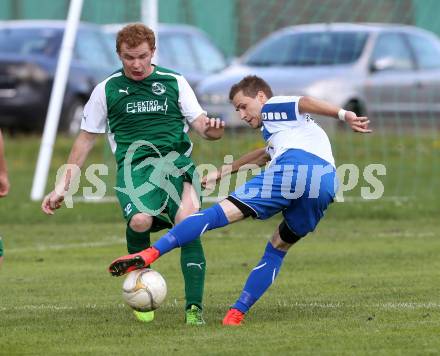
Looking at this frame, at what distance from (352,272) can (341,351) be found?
3.76 meters

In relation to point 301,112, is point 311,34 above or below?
below

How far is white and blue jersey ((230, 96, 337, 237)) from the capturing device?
766 centimetres

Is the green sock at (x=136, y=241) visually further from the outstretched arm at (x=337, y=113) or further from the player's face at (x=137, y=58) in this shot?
the outstretched arm at (x=337, y=113)

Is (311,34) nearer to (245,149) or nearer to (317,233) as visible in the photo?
(245,149)

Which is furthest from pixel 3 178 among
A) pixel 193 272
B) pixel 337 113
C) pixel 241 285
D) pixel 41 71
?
pixel 41 71

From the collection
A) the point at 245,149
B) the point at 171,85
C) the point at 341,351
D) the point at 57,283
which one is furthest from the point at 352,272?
the point at 245,149

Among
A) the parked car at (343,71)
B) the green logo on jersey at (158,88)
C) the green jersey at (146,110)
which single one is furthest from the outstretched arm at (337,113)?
the parked car at (343,71)

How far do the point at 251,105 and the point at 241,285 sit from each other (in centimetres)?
222

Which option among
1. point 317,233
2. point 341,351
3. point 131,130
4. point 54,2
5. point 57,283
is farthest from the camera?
point 54,2

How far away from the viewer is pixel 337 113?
751 cm

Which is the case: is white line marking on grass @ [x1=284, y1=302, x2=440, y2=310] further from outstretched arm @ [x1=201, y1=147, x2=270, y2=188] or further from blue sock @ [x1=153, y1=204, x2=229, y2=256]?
blue sock @ [x1=153, y1=204, x2=229, y2=256]

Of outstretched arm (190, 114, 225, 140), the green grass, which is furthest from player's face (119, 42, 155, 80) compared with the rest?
the green grass

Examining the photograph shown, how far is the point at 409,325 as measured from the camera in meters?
7.58

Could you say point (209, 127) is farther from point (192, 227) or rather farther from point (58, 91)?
point (58, 91)
